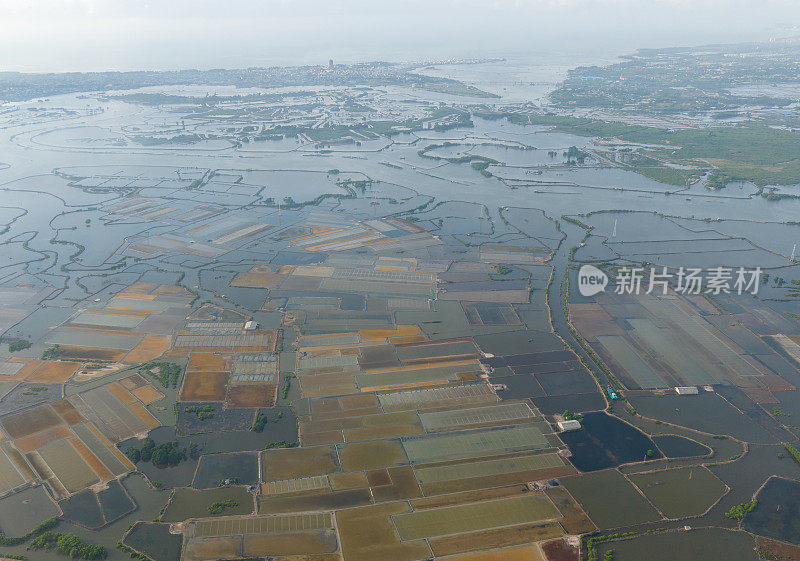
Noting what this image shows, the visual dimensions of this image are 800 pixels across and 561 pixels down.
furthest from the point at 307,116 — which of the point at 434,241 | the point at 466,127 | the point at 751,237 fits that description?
the point at 751,237

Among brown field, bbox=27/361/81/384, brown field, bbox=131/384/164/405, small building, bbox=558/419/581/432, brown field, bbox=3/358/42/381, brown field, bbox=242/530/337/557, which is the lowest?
small building, bbox=558/419/581/432

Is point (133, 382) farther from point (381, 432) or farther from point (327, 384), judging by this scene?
point (381, 432)

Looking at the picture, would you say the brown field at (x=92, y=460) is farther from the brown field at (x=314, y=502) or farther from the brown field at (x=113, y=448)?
the brown field at (x=314, y=502)

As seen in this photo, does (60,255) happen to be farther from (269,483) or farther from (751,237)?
(751,237)

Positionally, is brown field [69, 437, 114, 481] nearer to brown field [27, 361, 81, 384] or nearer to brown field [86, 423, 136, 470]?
brown field [86, 423, 136, 470]

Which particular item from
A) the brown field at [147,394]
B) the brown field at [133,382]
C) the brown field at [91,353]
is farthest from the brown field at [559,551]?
the brown field at [91,353]

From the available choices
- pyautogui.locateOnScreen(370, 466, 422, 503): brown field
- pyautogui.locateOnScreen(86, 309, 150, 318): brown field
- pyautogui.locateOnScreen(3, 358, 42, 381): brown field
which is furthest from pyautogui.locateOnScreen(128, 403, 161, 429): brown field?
pyautogui.locateOnScreen(370, 466, 422, 503): brown field

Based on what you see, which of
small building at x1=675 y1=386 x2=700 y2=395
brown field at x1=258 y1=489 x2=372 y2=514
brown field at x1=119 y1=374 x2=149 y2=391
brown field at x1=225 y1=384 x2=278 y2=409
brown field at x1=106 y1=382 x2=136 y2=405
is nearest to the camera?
brown field at x1=258 y1=489 x2=372 y2=514
